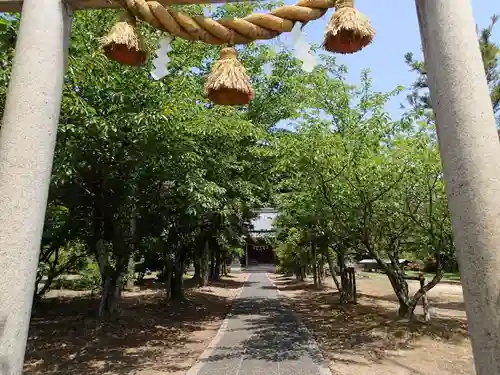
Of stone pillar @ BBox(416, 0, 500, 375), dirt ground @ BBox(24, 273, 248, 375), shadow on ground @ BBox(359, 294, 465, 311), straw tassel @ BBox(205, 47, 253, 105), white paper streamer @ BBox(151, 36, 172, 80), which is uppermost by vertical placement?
white paper streamer @ BBox(151, 36, 172, 80)

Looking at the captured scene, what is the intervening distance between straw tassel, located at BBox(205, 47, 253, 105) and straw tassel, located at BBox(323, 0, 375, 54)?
0.55 metres

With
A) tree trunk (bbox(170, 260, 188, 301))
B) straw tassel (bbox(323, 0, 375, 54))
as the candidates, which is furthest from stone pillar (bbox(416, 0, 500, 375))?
tree trunk (bbox(170, 260, 188, 301))

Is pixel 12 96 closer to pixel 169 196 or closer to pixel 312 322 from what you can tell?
pixel 169 196

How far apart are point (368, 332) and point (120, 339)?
19.3ft

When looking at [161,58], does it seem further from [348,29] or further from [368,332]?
[368,332]

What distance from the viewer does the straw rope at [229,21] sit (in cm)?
237

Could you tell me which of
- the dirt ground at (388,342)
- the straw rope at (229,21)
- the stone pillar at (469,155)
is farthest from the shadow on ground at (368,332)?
the straw rope at (229,21)

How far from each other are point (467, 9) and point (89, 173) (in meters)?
8.13

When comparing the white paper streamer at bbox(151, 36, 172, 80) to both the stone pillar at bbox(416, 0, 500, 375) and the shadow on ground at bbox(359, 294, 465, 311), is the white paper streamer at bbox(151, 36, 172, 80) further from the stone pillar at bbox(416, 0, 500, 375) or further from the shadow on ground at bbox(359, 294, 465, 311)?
the shadow on ground at bbox(359, 294, 465, 311)

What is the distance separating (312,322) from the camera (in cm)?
1178

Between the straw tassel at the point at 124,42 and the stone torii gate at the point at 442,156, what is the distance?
28cm

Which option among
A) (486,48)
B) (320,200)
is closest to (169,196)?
(320,200)

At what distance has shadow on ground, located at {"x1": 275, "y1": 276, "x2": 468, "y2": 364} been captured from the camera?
795cm

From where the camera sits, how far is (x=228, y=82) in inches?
94.3
